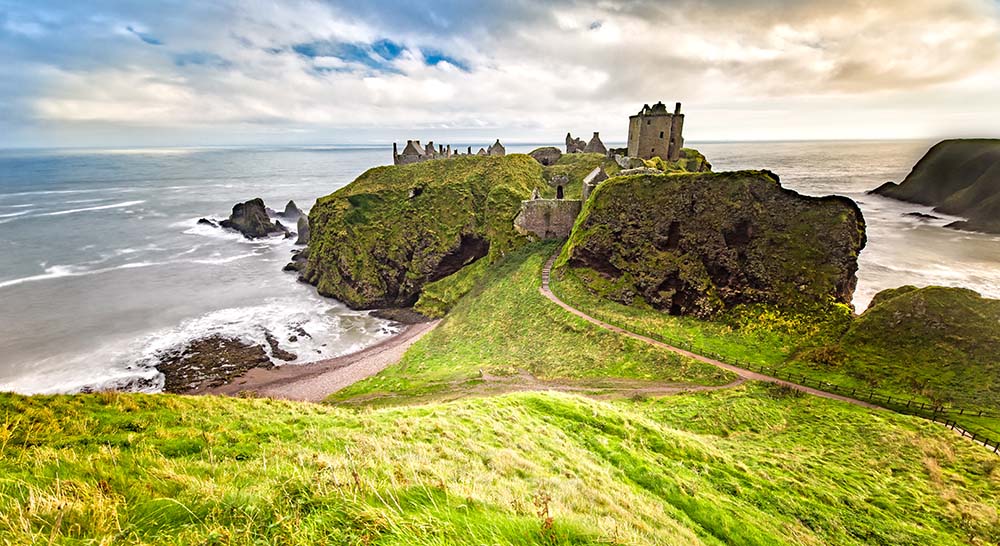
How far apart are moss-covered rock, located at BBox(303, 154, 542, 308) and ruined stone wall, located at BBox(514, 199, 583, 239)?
7.14 ft

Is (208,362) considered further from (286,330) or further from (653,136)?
(653,136)

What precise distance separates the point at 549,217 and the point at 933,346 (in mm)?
33227

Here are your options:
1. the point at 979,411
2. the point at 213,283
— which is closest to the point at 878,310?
the point at 979,411

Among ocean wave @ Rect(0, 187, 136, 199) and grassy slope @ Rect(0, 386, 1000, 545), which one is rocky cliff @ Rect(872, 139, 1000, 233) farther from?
ocean wave @ Rect(0, 187, 136, 199)

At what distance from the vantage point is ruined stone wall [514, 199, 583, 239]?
46.8 meters

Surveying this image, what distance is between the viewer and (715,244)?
3316 cm

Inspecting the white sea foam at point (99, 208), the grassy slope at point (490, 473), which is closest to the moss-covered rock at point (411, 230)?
the grassy slope at point (490, 473)

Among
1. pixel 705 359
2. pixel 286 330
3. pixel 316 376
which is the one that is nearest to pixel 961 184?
pixel 705 359

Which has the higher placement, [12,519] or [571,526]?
[12,519]

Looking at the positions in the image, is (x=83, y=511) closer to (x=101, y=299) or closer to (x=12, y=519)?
(x=12, y=519)

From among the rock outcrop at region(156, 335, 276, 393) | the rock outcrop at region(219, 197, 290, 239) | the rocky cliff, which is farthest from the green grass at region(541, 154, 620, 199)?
the rocky cliff

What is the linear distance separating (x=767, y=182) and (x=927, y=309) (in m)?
13.9

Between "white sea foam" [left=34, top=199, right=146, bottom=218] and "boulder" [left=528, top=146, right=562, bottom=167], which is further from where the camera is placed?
"white sea foam" [left=34, top=199, right=146, bottom=218]

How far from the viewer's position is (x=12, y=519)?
3203 millimetres
